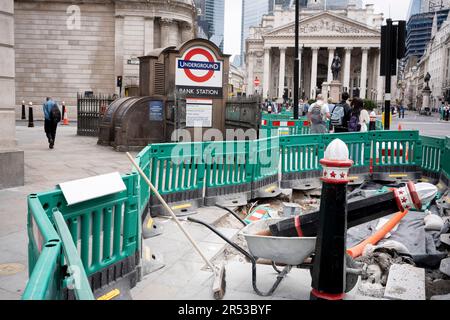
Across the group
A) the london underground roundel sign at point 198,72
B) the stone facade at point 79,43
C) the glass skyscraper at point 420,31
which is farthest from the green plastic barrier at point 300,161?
the glass skyscraper at point 420,31

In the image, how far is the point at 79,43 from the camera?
1503 inches

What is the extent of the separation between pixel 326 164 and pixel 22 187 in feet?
22.0

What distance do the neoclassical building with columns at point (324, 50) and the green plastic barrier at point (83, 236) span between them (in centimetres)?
8940

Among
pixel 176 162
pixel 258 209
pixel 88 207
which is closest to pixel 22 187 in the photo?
pixel 176 162

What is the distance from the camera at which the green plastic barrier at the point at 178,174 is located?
721 cm

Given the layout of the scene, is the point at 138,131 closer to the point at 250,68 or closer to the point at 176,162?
the point at 176,162

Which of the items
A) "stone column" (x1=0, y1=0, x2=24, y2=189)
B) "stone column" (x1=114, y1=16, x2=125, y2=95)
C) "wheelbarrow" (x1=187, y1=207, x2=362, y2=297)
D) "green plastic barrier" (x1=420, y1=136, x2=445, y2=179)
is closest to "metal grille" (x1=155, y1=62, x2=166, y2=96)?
"stone column" (x1=0, y1=0, x2=24, y2=189)

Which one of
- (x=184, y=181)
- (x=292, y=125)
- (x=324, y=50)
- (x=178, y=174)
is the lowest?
(x=184, y=181)

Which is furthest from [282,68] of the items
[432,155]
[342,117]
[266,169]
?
[266,169]

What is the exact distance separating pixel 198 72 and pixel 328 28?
293 ft

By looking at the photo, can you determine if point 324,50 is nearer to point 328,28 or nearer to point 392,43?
point 328,28

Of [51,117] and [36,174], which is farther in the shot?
[51,117]

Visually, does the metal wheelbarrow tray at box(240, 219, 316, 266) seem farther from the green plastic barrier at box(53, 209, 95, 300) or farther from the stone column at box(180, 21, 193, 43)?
the stone column at box(180, 21, 193, 43)

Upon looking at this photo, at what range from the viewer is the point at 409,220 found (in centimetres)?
751
